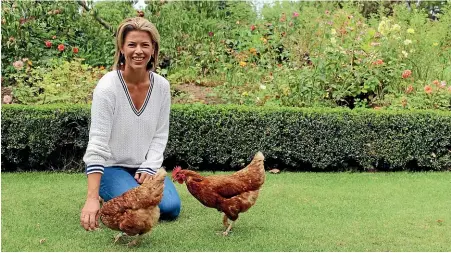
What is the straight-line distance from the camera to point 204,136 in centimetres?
717

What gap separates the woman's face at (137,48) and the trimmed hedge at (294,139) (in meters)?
2.94

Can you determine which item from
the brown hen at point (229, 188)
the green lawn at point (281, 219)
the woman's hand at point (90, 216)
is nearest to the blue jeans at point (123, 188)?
the green lawn at point (281, 219)

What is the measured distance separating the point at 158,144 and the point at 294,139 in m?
2.91

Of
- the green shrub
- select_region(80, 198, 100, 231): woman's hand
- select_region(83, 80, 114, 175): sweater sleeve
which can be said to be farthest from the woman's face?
the green shrub

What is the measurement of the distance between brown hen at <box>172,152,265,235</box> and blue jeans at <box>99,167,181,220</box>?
0.39 m

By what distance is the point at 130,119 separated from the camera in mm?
4414

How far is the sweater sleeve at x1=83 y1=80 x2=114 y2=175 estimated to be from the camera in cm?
397

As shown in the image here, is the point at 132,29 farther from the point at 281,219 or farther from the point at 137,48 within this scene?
the point at 281,219

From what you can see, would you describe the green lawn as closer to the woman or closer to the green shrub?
the woman

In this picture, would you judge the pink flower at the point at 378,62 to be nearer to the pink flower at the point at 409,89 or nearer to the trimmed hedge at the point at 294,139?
the pink flower at the point at 409,89

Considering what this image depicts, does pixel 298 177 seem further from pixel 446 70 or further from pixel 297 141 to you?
pixel 446 70

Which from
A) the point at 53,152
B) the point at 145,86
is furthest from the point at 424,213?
the point at 53,152

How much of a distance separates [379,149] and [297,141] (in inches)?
38.5

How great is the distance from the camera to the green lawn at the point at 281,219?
13.8ft
